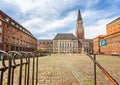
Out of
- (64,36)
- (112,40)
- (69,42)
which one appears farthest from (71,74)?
(64,36)

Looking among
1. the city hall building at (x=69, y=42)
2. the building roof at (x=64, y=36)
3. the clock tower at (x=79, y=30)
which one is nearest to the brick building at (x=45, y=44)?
the city hall building at (x=69, y=42)

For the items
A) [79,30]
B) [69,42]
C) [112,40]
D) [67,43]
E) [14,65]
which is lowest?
[14,65]

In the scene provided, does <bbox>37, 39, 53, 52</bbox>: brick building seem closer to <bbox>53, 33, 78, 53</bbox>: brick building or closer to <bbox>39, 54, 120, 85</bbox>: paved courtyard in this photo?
<bbox>53, 33, 78, 53</bbox>: brick building

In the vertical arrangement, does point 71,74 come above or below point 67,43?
below

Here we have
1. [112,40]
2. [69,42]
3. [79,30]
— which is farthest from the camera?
[79,30]

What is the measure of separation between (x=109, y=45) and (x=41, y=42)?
287 feet

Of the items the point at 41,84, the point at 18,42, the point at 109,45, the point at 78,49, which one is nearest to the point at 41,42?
the point at 78,49

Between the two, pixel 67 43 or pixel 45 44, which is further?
pixel 45 44

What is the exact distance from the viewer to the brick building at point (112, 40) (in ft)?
239

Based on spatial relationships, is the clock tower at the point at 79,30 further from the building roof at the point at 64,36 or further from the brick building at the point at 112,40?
the brick building at the point at 112,40

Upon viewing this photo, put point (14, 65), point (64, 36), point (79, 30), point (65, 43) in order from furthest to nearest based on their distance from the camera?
point (79, 30) < point (64, 36) < point (65, 43) < point (14, 65)

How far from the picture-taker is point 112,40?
78.2 meters

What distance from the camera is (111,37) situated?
7981cm

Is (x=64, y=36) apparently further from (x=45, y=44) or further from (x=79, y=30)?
(x=45, y=44)
